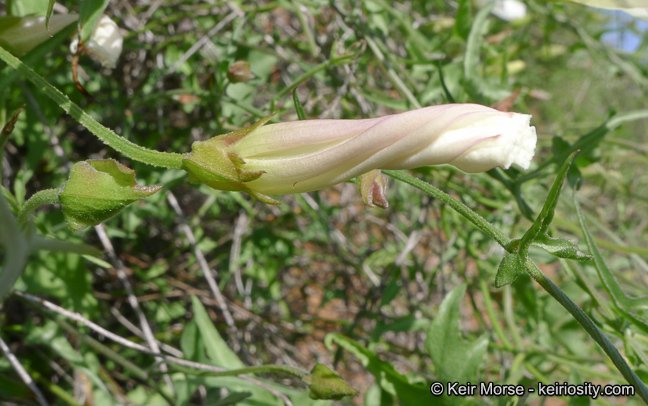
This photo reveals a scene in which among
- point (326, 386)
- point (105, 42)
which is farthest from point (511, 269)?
point (105, 42)

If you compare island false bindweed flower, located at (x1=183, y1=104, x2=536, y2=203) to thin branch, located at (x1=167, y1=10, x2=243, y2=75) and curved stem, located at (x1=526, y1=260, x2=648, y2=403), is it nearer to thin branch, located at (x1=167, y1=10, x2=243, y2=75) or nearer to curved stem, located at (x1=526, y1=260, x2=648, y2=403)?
curved stem, located at (x1=526, y1=260, x2=648, y2=403)

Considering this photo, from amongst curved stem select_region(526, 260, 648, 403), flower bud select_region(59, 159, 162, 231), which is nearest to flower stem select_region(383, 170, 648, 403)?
curved stem select_region(526, 260, 648, 403)

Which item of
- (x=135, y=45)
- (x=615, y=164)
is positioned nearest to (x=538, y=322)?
(x=135, y=45)

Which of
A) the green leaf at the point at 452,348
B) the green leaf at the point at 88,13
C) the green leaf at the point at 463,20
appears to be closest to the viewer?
the green leaf at the point at 88,13

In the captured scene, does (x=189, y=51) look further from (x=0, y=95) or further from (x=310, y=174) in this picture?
(x=310, y=174)

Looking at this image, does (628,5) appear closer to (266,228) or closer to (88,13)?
(88,13)

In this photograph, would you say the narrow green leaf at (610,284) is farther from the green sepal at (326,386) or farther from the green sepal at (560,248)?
the green sepal at (326,386)

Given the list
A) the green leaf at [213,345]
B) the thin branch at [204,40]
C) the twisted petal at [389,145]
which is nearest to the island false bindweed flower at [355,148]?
the twisted petal at [389,145]
